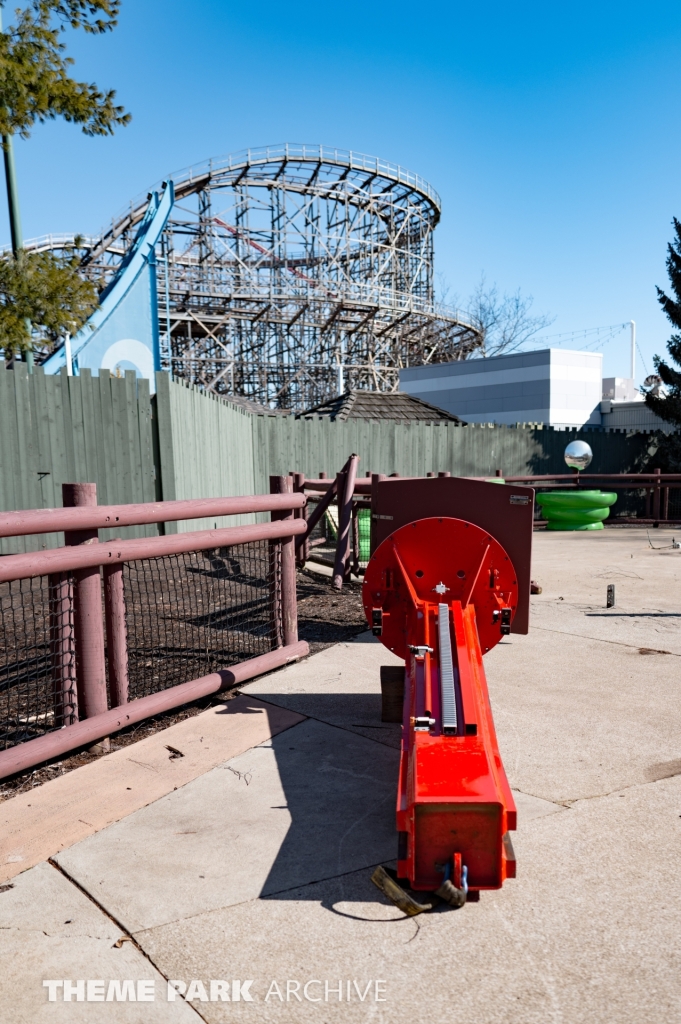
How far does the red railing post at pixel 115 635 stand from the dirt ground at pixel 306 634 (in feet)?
0.96

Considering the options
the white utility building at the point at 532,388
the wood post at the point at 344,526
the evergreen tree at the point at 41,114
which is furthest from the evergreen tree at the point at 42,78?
the white utility building at the point at 532,388

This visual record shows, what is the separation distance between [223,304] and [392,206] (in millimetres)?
17779

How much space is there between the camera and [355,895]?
8.27 feet

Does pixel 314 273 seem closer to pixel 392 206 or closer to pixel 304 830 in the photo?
pixel 392 206

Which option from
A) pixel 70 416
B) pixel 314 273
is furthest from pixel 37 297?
pixel 314 273

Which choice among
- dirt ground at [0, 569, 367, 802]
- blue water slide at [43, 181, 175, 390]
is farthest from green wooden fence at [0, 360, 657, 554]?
dirt ground at [0, 569, 367, 802]

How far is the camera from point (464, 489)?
14.5 ft

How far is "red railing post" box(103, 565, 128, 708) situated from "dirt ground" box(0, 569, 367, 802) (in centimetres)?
29

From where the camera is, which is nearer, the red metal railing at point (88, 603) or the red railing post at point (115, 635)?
the red metal railing at point (88, 603)

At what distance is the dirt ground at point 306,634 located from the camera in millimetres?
3557

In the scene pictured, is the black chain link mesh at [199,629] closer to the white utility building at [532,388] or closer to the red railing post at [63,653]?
the red railing post at [63,653]

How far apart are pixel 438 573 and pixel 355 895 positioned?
184 cm

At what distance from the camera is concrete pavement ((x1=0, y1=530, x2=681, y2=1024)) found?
2.06 meters

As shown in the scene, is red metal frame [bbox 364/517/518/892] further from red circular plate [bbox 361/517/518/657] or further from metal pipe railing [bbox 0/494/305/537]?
metal pipe railing [bbox 0/494/305/537]
